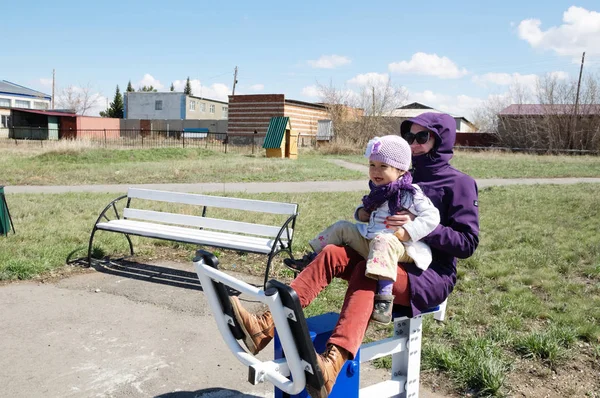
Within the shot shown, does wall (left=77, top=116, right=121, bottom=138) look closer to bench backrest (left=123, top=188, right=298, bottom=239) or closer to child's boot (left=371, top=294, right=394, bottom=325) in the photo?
bench backrest (left=123, top=188, right=298, bottom=239)

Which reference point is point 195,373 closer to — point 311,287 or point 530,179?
point 311,287

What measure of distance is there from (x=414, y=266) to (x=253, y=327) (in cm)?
84

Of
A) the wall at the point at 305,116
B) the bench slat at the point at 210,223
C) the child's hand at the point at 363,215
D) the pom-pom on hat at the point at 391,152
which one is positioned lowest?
the bench slat at the point at 210,223

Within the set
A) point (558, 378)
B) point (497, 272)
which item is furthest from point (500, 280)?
point (558, 378)

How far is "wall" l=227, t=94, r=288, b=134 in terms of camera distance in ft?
132

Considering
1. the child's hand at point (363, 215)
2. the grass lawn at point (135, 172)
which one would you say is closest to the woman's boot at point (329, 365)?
the child's hand at point (363, 215)

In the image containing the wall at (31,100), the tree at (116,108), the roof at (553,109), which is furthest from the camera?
the tree at (116,108)

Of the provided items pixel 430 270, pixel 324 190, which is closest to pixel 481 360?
pixel 430 270

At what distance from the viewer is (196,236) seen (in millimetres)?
5641

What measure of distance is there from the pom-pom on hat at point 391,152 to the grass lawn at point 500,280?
150cm

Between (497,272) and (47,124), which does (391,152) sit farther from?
(47,124)

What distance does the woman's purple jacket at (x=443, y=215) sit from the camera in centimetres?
262

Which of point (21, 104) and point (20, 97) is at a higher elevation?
point (20, 97)

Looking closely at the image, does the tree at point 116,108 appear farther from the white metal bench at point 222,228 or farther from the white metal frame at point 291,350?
the white metal frame at point 291,350
